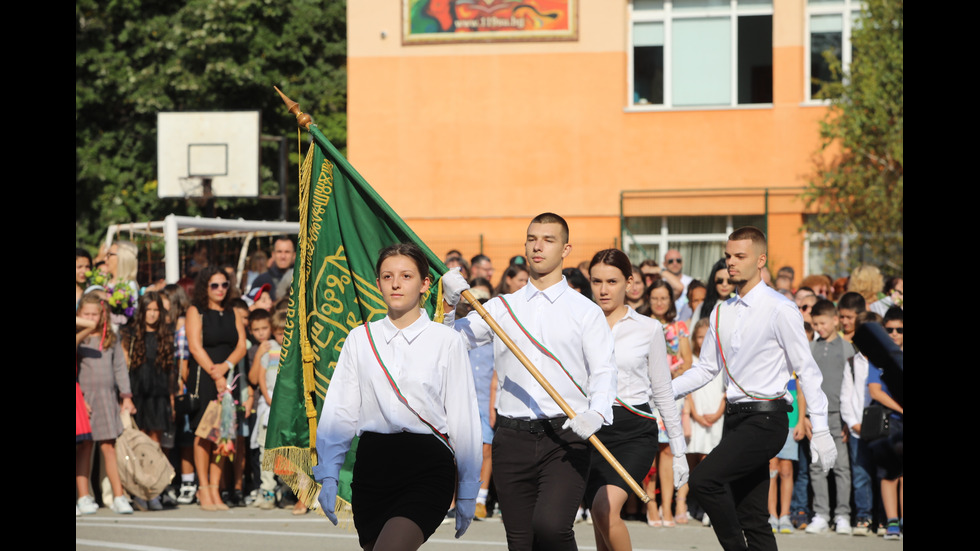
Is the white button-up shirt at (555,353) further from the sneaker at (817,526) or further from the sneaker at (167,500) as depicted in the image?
the sneaker at (167,500)

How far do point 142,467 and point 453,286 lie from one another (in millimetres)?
6223

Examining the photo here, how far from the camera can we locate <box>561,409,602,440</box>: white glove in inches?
251

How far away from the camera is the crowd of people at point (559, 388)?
6754 millimetres

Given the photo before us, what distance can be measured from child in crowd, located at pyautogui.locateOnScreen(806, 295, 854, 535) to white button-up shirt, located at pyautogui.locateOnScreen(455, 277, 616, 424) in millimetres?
5306

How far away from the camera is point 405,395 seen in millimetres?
6008

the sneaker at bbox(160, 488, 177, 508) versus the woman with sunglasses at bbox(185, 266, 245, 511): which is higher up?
the woman with sunglasses at bbox(185, 266, 245, 511)

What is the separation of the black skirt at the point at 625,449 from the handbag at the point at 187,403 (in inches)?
232

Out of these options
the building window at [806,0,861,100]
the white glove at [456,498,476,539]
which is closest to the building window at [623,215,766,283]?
the building window at [806,0,861,100]

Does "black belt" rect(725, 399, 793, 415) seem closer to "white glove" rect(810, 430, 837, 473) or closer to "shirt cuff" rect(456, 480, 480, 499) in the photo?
"white glove" rect(810, 430, 837, 473)

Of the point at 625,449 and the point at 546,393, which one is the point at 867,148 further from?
the point at 546,393

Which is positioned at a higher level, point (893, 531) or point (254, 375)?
point (254, 375)

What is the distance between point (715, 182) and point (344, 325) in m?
17.5

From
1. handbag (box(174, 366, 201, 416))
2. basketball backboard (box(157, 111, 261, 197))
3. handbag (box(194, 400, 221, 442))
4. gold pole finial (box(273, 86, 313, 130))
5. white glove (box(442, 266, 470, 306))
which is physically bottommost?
handbag (box(194, 400, 221, 442))

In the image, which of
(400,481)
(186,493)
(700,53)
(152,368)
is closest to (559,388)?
(400,481)
